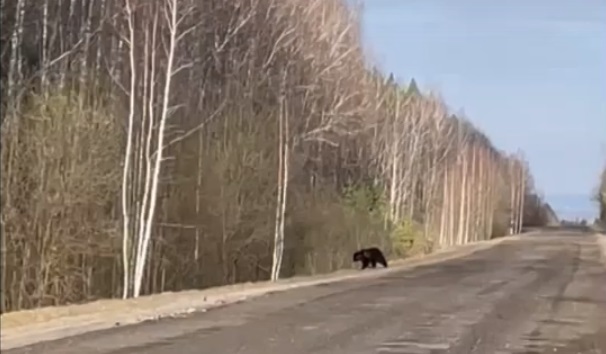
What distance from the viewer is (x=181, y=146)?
38.0 metres

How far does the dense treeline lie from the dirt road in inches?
169

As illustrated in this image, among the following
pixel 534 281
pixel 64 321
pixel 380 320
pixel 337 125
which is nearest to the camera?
pixel 64 321

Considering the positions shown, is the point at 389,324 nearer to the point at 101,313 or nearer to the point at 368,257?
the point at 101,313

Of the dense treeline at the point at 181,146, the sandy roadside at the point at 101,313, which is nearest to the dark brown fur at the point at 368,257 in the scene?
the dense treeline at the point at 181,146

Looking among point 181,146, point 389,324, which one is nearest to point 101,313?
point 389,324

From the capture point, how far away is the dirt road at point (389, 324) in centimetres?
1794

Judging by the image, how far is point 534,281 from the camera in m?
38.3

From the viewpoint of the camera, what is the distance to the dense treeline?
26250mm

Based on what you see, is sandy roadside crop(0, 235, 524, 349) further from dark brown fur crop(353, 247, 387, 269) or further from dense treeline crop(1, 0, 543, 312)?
dark brown fur crop(353, 247, 387, 269)

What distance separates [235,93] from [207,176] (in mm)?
4076

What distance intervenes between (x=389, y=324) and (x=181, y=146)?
16910mm

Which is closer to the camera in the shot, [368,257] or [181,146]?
[181,146]

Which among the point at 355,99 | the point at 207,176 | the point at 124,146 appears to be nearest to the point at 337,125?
the point at 355,99

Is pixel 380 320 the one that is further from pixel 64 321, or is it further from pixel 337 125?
pixel 337 125
